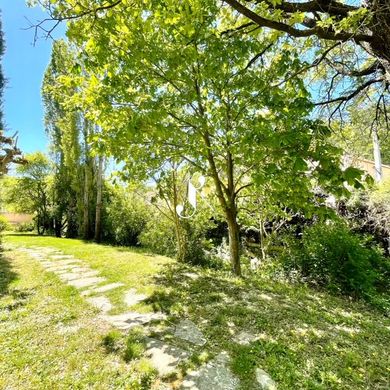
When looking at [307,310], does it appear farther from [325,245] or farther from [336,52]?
[336,52]

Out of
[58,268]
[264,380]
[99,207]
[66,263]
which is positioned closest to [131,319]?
[264,380]

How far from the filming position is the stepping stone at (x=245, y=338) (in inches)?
107

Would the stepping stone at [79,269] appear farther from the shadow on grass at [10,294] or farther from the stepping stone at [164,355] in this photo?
the stepping stone at [164,355]

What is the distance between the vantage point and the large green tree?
2893 mm

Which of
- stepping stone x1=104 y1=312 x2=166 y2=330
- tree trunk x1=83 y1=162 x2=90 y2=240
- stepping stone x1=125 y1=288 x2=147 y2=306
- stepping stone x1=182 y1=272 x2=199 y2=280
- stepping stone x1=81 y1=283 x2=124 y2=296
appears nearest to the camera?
stepping stone x1=104 y1=312 x2=166 y2=330

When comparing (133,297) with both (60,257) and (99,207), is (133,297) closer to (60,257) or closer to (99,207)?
(60,257)

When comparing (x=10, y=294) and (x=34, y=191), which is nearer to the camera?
(x=10, y=294)

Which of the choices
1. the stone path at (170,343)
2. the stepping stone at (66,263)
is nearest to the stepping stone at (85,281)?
the stone path at (170,343)

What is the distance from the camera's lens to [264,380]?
218 centimetres

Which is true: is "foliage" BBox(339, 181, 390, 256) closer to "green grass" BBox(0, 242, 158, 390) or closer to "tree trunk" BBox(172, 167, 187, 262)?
"tree trunk" BBox(172, 167, 187, 262)

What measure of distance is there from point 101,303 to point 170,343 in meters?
1.42

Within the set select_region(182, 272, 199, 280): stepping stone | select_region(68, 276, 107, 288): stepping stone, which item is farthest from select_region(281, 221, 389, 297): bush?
select_region(68, 276, 107, 288): stepping stone

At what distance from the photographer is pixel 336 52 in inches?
175

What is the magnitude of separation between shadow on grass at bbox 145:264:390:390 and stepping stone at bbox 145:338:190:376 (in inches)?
12.8
